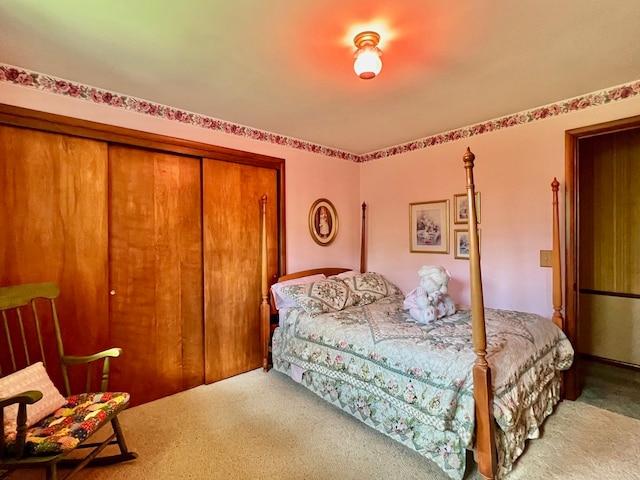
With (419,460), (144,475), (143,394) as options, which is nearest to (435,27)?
(419,460)

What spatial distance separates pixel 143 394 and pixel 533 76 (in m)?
3.74

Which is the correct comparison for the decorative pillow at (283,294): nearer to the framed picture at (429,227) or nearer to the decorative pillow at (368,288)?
the decorative pillow at (368,288)

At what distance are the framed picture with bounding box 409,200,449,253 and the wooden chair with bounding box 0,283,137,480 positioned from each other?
2.99 m

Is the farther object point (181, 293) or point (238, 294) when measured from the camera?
point (238, 294)

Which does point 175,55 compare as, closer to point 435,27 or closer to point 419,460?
point 435,27

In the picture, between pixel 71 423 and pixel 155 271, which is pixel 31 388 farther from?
pixel 155 271

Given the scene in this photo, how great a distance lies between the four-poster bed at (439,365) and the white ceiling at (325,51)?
701 millimetres

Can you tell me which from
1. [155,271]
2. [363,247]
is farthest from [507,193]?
[155,271]

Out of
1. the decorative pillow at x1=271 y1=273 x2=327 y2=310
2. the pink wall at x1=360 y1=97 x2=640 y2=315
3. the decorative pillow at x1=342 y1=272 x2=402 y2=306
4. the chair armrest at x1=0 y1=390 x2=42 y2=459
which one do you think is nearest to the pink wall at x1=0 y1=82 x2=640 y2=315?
the pink wall at x1=360 y1=97 x2=640 y2=315

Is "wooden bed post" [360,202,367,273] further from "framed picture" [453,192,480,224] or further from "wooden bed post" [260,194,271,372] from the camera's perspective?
"wooden bed post" [260,194,271,372]

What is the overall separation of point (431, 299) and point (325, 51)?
75.0 inches

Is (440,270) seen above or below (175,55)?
below

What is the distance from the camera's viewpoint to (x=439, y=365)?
5.75ft

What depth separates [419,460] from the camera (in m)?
A: 1.84
